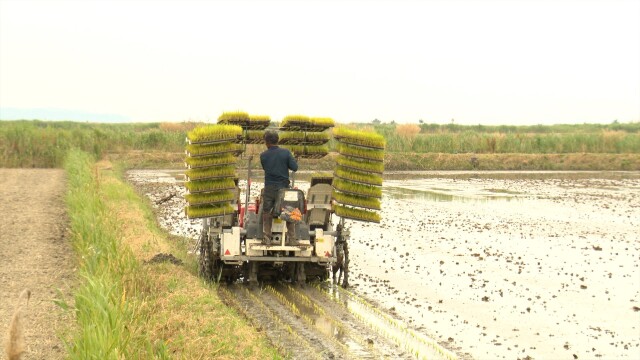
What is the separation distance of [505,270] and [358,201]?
3.69 meters

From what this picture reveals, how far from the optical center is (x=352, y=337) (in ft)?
32.8

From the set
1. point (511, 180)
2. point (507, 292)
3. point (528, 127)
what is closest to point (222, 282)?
point (507, 292)

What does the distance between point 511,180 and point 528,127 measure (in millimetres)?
53395

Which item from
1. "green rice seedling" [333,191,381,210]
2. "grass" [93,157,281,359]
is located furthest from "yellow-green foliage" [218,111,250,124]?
"grass" [93,157,281,359]

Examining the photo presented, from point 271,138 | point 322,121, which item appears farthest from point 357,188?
point 271,138

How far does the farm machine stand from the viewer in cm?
1267

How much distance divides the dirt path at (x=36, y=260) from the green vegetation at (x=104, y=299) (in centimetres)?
32

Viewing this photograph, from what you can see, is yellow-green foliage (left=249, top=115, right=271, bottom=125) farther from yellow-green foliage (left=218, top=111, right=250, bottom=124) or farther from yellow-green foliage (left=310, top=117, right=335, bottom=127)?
yellow-green foliage (left=310, top=117, right=335, bottom=127)

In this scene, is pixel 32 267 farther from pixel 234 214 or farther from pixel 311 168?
pixel 311 168

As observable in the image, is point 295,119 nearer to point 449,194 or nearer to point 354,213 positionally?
point 354,213

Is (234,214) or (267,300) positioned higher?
(234,214)

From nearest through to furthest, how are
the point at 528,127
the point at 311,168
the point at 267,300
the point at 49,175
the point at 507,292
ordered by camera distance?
the point at 267,300 < the point at 507,292 < the point at 49,175 < the point at 311,168 < the point at 528,127

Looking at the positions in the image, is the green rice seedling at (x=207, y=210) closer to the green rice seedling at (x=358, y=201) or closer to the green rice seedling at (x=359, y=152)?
the green rice seedling at (x=358, y=201)

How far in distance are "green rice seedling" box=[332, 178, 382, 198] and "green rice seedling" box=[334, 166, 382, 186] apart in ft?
0.40
